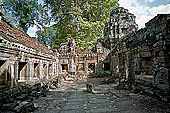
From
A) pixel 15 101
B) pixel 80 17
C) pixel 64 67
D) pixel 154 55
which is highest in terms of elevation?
pixel 80 17

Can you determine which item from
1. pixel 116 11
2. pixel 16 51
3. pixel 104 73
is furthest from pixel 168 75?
pixel 116 11

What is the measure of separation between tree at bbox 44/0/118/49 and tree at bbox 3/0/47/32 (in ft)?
6.68

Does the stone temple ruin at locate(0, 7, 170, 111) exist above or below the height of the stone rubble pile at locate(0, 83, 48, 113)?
above

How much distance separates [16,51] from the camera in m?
5.94

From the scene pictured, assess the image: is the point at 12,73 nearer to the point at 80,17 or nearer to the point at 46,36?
the point at 80,17

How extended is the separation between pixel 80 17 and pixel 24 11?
410 inches

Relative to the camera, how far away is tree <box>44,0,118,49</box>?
74.7ft

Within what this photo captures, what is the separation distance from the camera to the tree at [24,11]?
2400 cm

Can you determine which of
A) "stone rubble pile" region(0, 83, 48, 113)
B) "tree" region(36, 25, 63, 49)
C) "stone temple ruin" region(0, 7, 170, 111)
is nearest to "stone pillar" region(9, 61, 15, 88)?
"stone temple ruin" region(0, 7, 170, 111)

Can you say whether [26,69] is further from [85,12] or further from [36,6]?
[36,6]

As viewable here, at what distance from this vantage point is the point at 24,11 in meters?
24.9

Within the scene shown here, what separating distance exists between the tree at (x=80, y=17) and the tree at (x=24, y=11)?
2037 millimetres

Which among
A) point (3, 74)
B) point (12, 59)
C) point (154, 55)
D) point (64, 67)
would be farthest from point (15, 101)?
point (64, 67)

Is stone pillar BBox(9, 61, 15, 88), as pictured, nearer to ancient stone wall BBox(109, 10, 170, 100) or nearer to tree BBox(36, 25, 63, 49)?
ancient stone wall BBox(109, 10, 170, 100)
